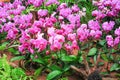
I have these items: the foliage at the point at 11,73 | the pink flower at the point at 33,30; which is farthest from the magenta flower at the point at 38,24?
the foliage at the point at 11,73

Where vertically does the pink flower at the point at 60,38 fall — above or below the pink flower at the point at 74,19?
below

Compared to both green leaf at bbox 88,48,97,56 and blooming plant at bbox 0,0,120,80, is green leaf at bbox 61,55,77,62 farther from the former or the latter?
green leaf at bbox 88,48,97,56

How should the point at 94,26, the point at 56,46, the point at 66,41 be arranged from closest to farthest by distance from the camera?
the point at 56,46, the point at 66,41, the point at 94,26

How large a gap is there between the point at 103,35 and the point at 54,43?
1.28 meters

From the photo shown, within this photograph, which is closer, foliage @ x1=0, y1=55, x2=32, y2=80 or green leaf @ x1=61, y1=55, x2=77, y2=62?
foliage @ x1=0, y1=55, x2=32, y2=80

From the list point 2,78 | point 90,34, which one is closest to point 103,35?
point 90,34

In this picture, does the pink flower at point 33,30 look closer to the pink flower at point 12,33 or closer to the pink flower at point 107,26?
the pink flower at point 12,33

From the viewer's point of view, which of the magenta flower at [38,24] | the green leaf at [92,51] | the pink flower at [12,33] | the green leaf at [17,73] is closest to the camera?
the green leaf at [17,73]

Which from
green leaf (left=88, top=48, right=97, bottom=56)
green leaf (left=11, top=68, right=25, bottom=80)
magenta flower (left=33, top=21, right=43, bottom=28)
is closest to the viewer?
green leaf (left=11, top=68, right=25, bottom=80)

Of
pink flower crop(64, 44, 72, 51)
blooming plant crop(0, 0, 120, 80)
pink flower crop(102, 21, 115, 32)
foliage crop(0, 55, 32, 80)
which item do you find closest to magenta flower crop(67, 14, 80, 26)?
blooming plant crop(0, 0, 120, 80)

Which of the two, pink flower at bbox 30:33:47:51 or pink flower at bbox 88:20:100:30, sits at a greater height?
pink flower at bbox 88:20:100:30

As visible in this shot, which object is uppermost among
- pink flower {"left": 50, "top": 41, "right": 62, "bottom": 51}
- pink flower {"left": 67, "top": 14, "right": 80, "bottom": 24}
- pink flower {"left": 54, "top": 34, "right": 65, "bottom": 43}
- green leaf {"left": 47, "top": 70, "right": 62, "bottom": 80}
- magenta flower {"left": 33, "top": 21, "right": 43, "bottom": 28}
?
pink flower {"left": 67, "top": 14, "right": 80, "bottom": 24}

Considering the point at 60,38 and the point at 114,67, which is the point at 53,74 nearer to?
the point at 60,38

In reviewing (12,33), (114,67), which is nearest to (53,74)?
(114,67)
